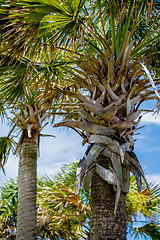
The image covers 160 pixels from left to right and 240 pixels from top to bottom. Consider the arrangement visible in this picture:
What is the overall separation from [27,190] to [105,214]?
327cm

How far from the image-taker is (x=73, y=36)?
4.39 metres

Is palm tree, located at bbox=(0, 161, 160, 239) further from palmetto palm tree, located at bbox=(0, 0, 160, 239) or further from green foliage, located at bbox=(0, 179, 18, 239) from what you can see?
palmetto palm tree, located at bbox=(0, 0, 160, 239)

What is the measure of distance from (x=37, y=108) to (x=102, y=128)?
11.7 feet

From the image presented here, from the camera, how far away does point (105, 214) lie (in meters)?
3.39

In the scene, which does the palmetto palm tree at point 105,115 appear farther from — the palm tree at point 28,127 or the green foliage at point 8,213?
the green foliage at point 8,213

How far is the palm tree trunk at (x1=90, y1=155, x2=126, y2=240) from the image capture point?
130 inches

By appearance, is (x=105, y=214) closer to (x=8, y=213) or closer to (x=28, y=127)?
(x=28, y=127)

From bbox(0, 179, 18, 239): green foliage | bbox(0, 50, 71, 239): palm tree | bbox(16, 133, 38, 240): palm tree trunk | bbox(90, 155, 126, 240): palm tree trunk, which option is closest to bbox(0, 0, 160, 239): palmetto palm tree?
bbox(90, 155, 126, 240): palm tree trunk

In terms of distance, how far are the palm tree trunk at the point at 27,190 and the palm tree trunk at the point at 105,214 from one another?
9.60 ft

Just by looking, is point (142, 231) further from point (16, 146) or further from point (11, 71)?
point (11, 71)

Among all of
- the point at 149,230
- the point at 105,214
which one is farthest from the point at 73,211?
the point at 105,214

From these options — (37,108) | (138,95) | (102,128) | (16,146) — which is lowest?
(102,128)

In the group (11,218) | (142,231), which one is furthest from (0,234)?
(142,231)

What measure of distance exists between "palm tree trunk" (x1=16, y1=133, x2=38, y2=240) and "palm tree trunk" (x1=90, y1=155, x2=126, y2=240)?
9.60 ft
